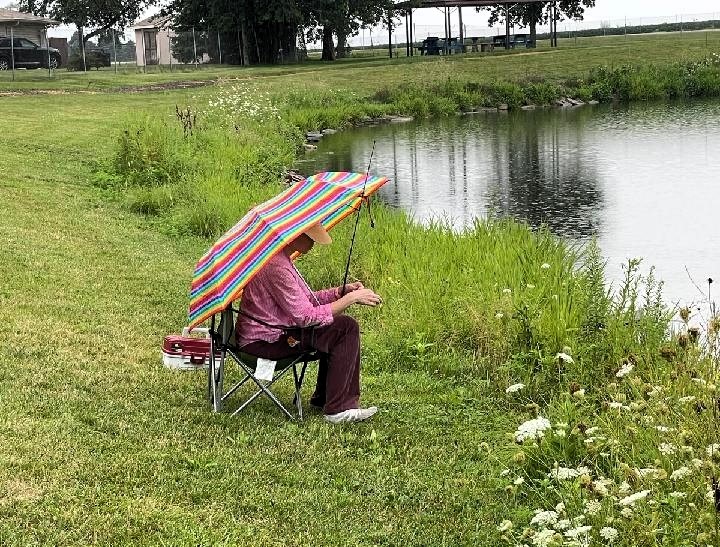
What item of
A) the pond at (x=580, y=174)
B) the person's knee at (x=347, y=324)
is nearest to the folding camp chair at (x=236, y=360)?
the person's knee at (x=347, y=324)

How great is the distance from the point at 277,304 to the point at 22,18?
178ft

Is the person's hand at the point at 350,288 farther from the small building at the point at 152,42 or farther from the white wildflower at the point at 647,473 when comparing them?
the small building at the point at 152,42

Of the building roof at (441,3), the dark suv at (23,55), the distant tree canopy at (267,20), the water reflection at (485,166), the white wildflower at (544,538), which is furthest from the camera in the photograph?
the building roof at (441,3)

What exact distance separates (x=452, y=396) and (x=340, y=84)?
113 feet

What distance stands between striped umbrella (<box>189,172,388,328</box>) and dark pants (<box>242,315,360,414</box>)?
429 mm

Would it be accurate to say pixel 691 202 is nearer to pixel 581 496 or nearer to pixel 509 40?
pixel 581 496

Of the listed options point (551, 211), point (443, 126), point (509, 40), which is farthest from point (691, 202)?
point (509, 40)

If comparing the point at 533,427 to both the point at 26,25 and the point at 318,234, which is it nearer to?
the point at 318,234

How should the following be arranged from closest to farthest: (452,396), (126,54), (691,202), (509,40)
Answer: (452,396), (691,202), (509,40), (126,54)

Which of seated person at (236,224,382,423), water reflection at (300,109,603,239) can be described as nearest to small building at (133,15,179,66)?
water reflection at (300,109,603,239)

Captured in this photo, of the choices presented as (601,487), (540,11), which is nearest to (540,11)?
(540,11)

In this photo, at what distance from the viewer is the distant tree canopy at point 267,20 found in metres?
50.3

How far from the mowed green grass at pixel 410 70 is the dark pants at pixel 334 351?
30669 millimetres

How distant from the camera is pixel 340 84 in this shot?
133 ft
